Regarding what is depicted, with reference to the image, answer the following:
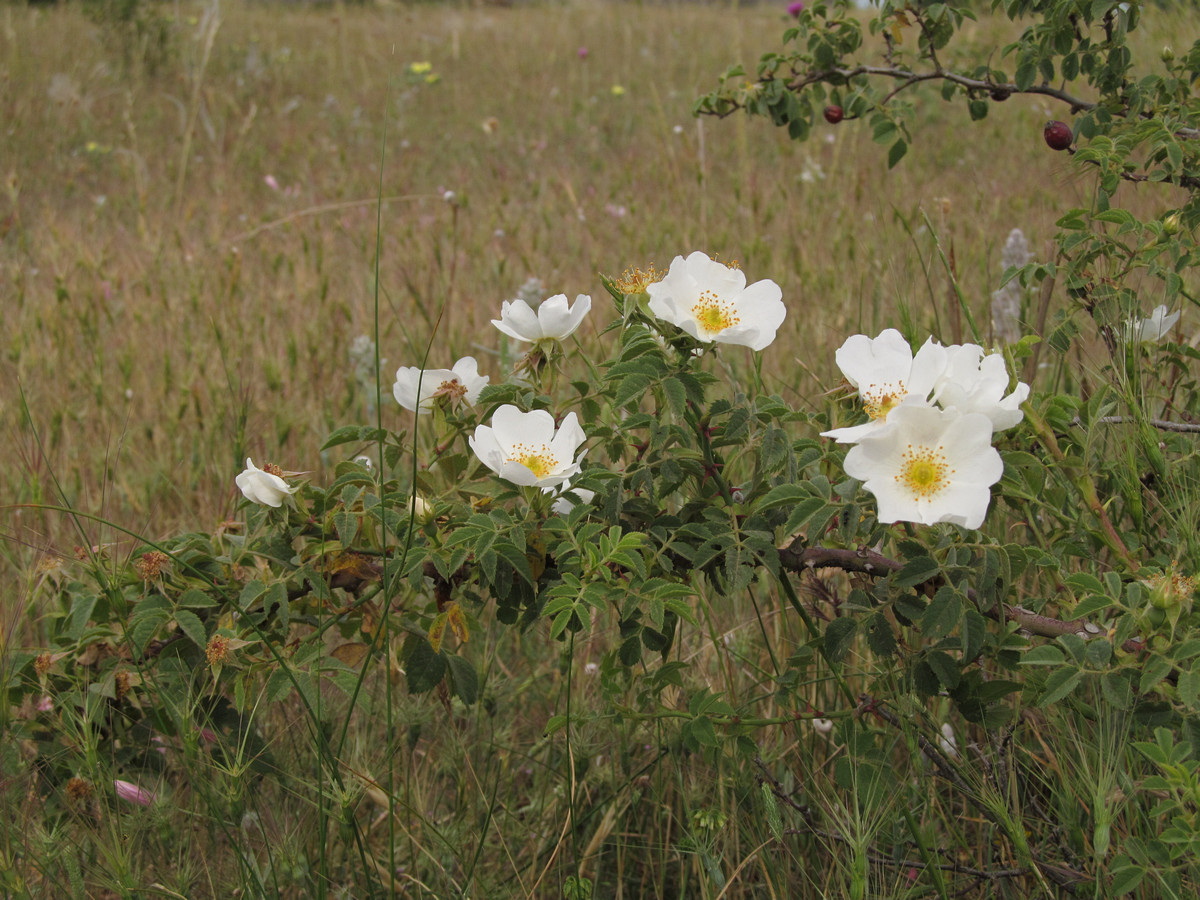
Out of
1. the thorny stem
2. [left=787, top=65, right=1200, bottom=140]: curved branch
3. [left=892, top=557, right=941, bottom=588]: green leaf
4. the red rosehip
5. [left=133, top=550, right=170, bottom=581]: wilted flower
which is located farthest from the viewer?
[left=787, top=65, right=1200, bottom=140]: curved branch

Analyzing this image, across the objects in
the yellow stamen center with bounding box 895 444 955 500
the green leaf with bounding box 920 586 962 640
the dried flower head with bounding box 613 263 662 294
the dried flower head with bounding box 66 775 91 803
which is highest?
the dried flower head with bounding box 613 263 662 294

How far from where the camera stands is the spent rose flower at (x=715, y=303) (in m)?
1.01

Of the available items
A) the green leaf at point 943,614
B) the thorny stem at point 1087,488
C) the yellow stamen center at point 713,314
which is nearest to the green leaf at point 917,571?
the green leaf at point 943,614

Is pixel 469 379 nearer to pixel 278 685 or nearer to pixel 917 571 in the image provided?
pixel 278 685

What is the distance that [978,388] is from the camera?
0.98 m

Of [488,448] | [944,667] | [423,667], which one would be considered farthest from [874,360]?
[423,667]

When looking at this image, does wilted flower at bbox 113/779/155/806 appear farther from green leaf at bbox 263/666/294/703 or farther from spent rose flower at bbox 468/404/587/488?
spent rose flower at bbox 468/404/587/488

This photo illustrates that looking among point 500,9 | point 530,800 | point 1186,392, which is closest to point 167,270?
point 530,800

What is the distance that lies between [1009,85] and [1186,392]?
2.50ft

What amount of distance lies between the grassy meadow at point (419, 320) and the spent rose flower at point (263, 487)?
254 mm

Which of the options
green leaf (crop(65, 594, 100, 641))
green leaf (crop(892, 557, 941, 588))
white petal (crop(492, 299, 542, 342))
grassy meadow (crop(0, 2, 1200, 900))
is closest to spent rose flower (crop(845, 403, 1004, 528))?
green leaf (crop(892, 557, 941, 588))

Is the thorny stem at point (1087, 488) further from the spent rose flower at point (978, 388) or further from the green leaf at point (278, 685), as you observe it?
the green leaf at point (278, 685)

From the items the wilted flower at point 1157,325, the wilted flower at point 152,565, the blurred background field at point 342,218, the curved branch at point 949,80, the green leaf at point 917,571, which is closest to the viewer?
the green leaf at point 917,571

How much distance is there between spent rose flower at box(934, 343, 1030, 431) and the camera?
0.96 metres
